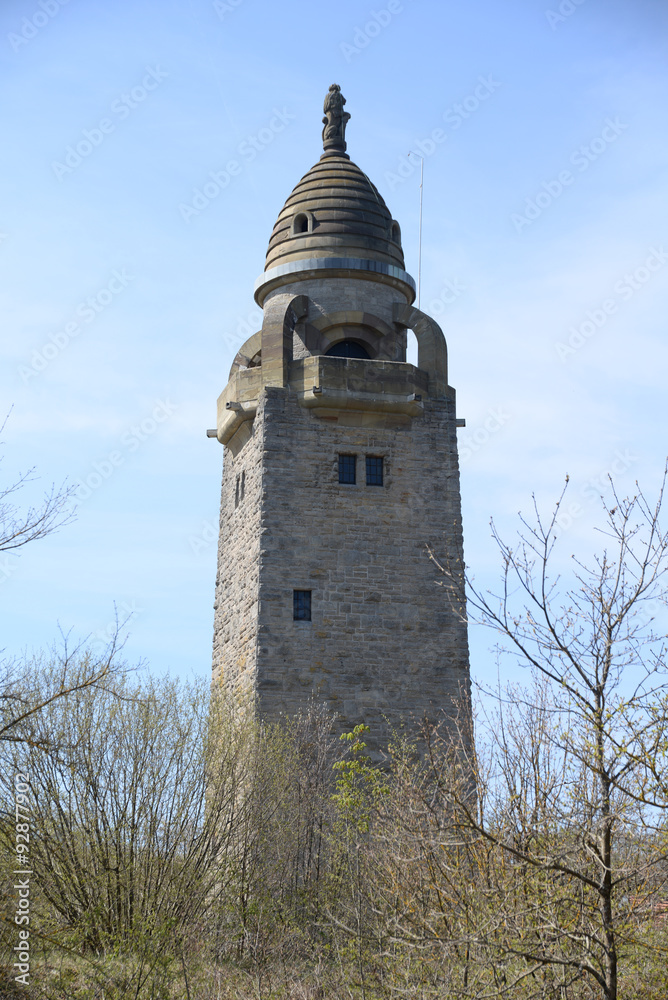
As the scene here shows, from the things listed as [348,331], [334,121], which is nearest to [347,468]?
[348,331]

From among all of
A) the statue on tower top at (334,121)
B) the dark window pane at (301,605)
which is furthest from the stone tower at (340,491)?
the statue on tower top at (334,121)

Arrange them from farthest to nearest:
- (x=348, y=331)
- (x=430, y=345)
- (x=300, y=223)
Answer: (x=300, y=223)
(x=348, y=331)
(x=430, y=345)

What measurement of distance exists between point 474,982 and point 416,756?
8.75m

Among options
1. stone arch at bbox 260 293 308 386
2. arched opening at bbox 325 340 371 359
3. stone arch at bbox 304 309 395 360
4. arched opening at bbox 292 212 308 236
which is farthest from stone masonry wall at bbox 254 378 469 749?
arched opening at bbox 292 212 308 236

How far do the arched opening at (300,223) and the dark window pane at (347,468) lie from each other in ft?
18.1

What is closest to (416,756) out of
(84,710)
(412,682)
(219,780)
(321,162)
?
(412,682)

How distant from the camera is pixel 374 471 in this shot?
857 inches

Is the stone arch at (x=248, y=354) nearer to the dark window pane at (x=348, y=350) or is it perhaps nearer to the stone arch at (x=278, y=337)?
the stone arch at (x=278, y=337)

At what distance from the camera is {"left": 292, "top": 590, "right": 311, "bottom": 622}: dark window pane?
2041cm

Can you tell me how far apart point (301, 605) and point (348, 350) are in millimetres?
5941

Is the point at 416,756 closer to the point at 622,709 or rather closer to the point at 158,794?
the point at 158,794

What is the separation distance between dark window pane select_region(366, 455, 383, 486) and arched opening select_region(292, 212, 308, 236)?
5596 millimetres

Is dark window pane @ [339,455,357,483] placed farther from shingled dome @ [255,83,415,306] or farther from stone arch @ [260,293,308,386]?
shingled dome @ [255,83,415,306]

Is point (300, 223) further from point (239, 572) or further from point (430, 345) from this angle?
point (239, 572)
